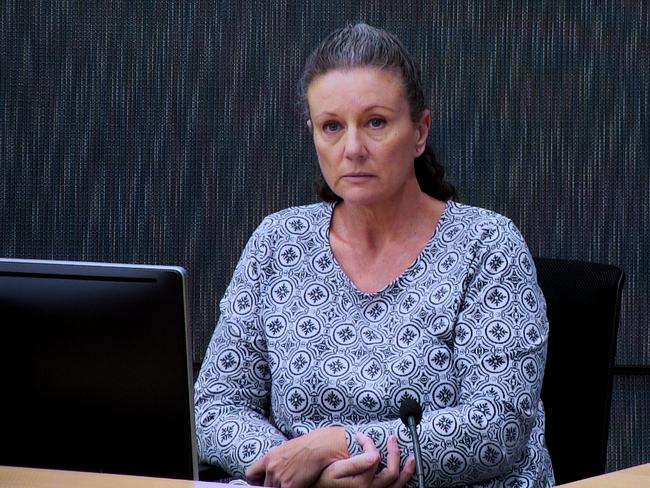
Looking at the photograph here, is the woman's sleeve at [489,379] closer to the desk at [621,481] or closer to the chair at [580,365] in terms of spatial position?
→ the chair at [580,365]

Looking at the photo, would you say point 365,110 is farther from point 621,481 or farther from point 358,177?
point 621,481

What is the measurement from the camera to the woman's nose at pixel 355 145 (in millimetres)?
1860

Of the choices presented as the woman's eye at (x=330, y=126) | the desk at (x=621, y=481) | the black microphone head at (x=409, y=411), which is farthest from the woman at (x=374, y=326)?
the desk at (x=621, y=481)

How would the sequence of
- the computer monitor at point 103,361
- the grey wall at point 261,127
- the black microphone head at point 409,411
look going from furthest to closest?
the grey wall at point 261,127
the black microphone head at point 409,411
the computer monitor at point 103,361

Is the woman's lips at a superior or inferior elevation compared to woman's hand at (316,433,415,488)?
superior

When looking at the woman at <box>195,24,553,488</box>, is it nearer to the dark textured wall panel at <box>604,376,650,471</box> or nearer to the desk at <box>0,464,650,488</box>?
the desk at <box>0,464,650,488</box>

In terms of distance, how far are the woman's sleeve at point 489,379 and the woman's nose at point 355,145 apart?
0.83ft

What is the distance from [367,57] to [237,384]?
2.00ft

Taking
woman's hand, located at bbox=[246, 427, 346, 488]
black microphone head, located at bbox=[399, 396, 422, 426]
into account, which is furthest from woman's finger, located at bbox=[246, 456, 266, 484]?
black microphone head, located at bbox=[399, 396, 422, 426]

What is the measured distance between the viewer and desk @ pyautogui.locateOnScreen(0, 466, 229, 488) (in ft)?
4.14

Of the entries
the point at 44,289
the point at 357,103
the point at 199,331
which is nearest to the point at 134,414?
the point at 44,289

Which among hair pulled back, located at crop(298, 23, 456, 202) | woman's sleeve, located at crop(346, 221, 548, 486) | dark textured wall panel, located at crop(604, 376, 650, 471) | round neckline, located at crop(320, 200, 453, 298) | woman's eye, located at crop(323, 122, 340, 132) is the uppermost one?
hair pulled back, located at crop(298, 23, 456, 202)

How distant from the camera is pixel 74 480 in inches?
50.9

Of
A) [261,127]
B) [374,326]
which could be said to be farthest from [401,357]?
[261,127]
